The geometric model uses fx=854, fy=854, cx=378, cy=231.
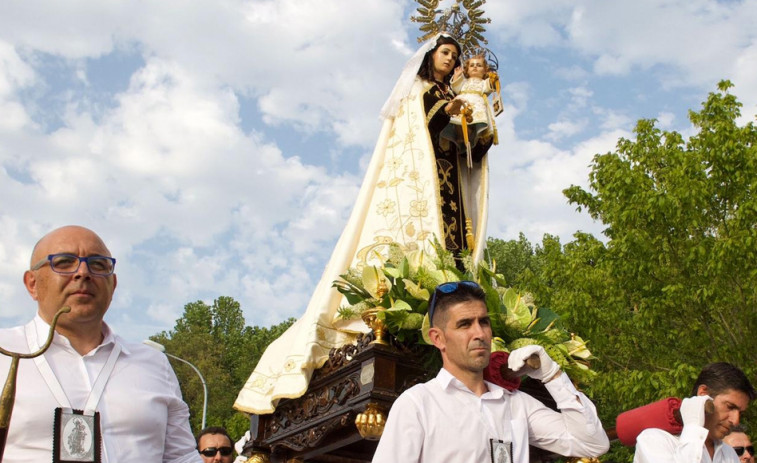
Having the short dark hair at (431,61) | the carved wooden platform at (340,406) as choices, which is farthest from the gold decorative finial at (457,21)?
the carved wooden platform at (340,406)

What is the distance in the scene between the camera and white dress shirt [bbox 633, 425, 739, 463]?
388cm

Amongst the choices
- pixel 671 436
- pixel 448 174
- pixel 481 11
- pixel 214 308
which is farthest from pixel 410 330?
pixel 214 308

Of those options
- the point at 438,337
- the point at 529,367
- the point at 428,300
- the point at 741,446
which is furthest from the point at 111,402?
the point at 741,446

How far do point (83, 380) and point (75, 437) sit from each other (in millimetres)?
317

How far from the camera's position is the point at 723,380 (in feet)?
14.3

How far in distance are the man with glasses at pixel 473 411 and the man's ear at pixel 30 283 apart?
1540 millimetres

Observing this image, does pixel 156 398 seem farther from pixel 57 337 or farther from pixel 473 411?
pixel 473 411

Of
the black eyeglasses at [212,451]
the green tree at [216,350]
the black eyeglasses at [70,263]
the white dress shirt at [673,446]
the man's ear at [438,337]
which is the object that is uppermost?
the green tree at [216,350]

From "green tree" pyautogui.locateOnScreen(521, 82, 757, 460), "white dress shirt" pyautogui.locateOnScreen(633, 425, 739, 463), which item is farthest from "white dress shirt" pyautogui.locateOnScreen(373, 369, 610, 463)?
"green tree" pyautogui.locateOnScreen(521, 82, 757, 460)

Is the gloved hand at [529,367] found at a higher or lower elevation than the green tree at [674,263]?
lower

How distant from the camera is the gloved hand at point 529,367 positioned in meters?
3.49

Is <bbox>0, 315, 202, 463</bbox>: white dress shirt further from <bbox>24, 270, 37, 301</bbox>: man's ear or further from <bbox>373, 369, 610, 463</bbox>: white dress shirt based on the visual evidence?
<bbox>373, 369, 610, 463</bbox>: white dress shirt

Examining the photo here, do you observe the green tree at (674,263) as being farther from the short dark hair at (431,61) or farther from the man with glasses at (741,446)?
the man with glasses at (741,446)

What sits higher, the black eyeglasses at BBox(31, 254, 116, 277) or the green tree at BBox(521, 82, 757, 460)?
the green tree at BBox(521, 82, 757, 460)
